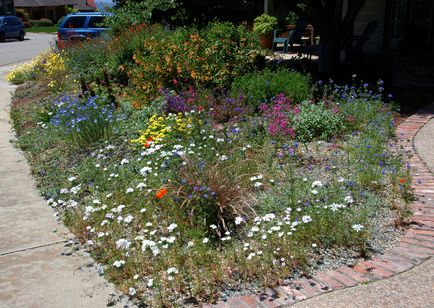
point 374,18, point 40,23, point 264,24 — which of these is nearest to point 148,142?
point 264,24

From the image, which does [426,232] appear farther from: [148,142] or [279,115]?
[148,142]

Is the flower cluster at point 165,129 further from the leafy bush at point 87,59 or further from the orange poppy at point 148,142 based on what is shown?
the leafy bush at point 87,59

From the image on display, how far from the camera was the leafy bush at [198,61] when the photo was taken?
31.1 ft

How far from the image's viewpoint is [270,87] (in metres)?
8.44

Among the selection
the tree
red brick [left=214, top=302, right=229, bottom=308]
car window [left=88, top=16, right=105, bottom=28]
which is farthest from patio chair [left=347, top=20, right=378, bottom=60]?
car window [left=88, top=16, right=105, bottom=28]

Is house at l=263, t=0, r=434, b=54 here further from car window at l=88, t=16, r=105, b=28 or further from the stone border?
the stone border

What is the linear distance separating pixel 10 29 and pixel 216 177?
36514 mm

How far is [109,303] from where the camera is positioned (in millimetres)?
3904

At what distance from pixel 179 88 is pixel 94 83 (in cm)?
306

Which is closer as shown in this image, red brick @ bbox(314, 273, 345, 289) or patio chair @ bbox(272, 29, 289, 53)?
red brick @ bbox(314, 273, 345, 289)

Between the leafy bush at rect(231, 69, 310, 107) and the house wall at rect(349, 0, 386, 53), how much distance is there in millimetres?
9559

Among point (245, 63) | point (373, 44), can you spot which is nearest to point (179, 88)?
point (245, 63)

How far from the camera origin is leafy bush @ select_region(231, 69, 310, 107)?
838 cm

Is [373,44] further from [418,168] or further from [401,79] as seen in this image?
[418,168]
